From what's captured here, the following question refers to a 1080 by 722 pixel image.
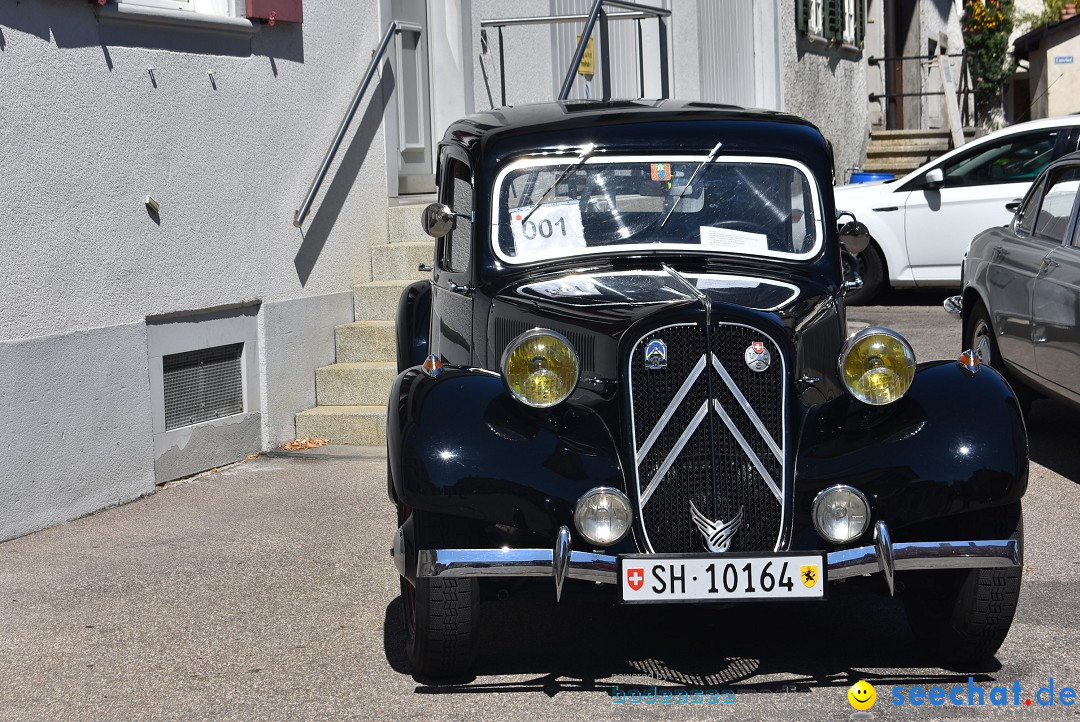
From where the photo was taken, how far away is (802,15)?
16.4m

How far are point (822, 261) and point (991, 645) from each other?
5.23ft

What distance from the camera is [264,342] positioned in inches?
319

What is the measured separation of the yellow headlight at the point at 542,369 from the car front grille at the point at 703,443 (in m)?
0.20

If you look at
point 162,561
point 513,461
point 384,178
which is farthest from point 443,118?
point 513,461

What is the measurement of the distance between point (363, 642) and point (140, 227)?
3262 millimetres

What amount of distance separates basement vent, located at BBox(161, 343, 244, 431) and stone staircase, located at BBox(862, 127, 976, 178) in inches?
511

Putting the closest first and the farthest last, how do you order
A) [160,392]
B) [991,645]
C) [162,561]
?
[991,645] → [162,561] → [160,392]

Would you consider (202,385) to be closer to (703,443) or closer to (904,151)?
(703,443)

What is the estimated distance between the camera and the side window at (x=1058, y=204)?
7.00m

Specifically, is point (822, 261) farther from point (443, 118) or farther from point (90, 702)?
point (443, 118)

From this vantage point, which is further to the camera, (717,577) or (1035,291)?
(1035,291)

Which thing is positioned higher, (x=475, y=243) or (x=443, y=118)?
(x=443, y=118)

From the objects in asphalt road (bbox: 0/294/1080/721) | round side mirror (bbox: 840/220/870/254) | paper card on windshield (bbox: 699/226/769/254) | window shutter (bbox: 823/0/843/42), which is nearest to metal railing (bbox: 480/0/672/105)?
round side mirror (bbox: 840/220/870/254)

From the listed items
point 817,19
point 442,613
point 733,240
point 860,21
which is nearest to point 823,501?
point 442,613
